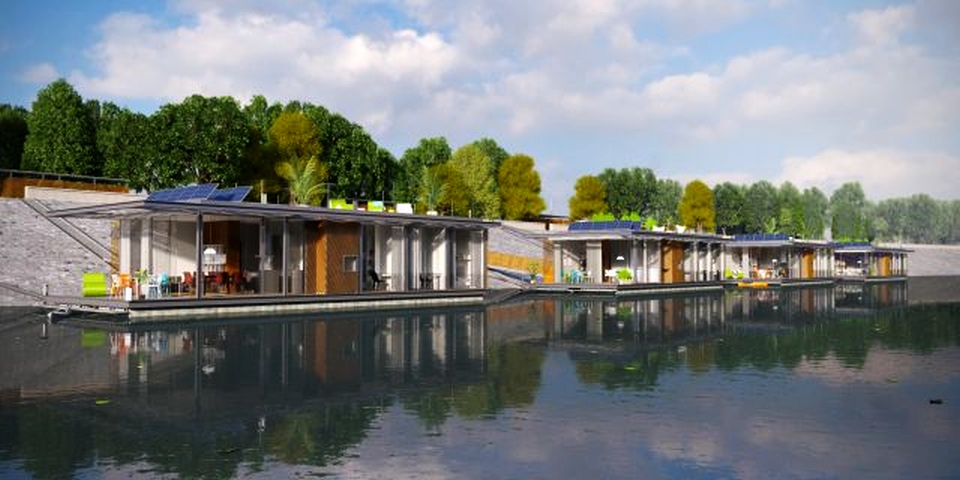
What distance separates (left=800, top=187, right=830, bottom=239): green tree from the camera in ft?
409

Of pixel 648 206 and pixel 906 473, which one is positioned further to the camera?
pixel 648 206

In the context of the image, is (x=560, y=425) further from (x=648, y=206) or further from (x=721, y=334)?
(x=648, y=206)

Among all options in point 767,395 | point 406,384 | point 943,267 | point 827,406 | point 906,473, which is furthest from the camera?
point 943,267

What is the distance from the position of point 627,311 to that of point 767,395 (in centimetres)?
2019

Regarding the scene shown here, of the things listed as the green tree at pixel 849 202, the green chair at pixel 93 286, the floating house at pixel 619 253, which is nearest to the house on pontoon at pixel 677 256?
the floating house at pixel 619 253

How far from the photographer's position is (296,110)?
6234 cm

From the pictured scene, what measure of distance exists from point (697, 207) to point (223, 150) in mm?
63066

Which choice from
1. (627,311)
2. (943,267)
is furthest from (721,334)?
(943,267)

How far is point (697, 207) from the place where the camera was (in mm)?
95438

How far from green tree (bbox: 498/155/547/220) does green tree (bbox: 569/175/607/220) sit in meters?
6.12

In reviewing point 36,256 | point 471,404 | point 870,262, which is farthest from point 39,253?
point 870,262

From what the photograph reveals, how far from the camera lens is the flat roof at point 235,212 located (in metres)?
26.5

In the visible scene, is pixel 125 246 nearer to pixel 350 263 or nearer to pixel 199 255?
pixel 199 255

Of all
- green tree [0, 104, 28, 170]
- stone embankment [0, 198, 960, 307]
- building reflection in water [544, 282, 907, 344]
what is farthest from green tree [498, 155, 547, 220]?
stone embankment [0, 198, 960, 307]
